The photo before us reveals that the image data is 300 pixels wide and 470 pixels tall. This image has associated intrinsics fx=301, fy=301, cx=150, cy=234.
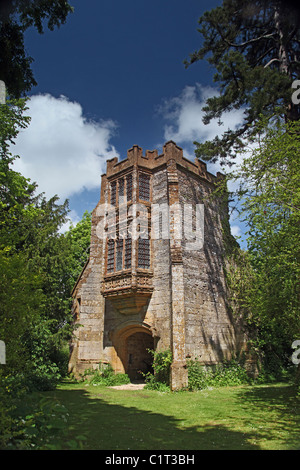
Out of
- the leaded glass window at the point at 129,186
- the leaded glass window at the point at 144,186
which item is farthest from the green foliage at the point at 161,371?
the leaded glass window at the point at 129,186

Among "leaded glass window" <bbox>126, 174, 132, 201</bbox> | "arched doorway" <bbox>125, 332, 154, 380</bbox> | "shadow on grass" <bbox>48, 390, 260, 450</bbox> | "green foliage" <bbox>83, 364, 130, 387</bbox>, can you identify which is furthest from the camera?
"arched doorway" <bbox>125, 332, 154, 380</bbox>

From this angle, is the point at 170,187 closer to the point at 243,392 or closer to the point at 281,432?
the point at 243,392

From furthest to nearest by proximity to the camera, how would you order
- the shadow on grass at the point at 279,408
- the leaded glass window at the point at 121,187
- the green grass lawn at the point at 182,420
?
the leaded glass window at the point at 121,187, the shadow on grass at the point at 279,408, the green grass lawn at the point at 182,420

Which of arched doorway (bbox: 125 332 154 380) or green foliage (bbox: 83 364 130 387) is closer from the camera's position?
green foliage (bbox: 83 364 130 387)

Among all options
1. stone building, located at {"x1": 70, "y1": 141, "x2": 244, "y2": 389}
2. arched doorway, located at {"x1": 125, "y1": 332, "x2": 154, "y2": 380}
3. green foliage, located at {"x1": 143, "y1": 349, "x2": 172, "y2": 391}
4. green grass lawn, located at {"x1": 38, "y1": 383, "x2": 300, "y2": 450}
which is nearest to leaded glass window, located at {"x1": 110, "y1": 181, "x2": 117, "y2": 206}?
stone building, located at {"x1": 70, "y1": 141, "x2": 244, "y2": 389}

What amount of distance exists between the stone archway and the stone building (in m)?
0.06

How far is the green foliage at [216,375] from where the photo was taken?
13469 mm

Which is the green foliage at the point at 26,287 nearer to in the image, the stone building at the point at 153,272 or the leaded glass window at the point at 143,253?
the stone building at the point at 153,272

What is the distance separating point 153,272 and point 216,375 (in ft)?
19.7

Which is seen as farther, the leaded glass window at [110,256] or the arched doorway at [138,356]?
the arched doorway at [138,356]

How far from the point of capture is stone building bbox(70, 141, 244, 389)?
48.6ft

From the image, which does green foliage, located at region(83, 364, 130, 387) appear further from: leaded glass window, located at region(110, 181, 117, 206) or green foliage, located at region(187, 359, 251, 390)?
leaded glass window, located at region(110, 181, 117, 206)

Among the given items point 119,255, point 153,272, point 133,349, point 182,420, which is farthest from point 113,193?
point 182,420

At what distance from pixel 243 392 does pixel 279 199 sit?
344 inches
